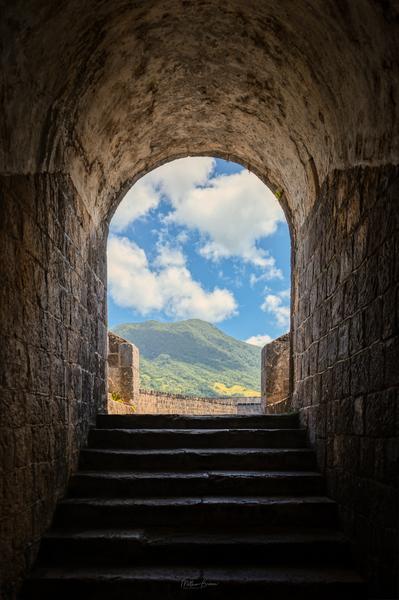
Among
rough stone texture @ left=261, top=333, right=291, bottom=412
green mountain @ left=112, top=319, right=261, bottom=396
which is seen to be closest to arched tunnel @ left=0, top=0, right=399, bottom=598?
rough stone texture @ left=261, top=333, right=291, bottom=412

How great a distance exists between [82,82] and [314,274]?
98.0 inches

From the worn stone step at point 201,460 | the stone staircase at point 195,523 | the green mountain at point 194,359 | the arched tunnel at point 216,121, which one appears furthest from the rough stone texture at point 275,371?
the green mountain at point 194,359

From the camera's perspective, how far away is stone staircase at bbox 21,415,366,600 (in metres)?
2.89

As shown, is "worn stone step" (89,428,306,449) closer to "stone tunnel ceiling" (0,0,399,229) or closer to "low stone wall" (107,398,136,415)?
"low stone wall" (107,398,136,415)

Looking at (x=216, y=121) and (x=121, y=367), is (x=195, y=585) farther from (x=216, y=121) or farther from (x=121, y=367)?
(x=121, y=367)

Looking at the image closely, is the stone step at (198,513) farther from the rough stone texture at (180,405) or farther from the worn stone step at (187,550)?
the rough stone texture at (180,405)

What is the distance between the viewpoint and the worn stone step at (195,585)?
2.83 metres

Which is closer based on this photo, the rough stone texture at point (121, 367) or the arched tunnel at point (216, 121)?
the arched tunnel at point (216, 121)

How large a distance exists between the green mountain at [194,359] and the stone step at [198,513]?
33.2 m

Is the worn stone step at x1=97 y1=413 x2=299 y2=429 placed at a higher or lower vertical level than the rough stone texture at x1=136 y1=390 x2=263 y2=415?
higher

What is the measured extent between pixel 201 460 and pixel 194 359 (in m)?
59.0

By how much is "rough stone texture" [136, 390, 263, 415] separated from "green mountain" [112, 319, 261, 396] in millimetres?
17923

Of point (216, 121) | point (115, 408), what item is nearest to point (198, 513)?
point (115, 408)

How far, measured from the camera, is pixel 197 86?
449 centimetres
